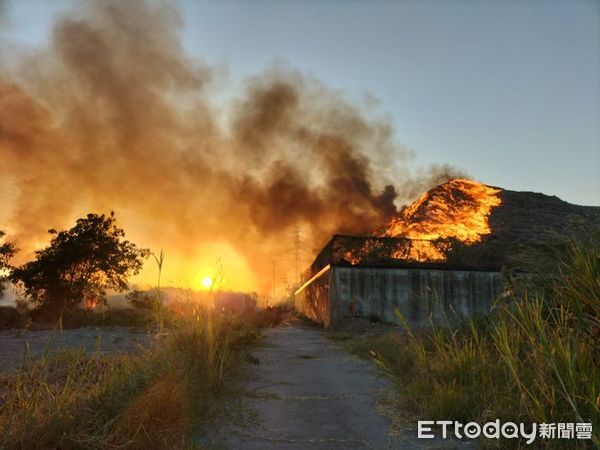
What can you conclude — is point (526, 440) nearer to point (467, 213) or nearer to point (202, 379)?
point (202, 379)

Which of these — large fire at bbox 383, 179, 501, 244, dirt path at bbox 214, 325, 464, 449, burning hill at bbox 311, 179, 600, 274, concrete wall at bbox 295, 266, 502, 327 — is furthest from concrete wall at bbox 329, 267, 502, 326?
dirt path at bbox 214, 325, 464, 449

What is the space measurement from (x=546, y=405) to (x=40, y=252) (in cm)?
2962

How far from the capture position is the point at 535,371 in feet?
11.0

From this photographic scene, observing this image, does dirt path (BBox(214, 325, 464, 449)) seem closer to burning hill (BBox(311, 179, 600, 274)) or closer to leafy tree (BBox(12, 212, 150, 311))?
burning hill (BBox(311, 179, 600, 274))

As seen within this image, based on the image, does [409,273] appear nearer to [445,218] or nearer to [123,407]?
[445,218]

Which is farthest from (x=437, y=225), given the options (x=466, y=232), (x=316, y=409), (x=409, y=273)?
(x=316, y=409)

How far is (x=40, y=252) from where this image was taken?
2667 centimetres

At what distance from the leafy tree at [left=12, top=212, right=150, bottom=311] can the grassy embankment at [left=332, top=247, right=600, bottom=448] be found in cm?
2490

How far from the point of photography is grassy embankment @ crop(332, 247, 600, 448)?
2.99 m

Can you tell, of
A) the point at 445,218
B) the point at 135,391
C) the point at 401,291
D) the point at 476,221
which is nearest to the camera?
the point at 135,391

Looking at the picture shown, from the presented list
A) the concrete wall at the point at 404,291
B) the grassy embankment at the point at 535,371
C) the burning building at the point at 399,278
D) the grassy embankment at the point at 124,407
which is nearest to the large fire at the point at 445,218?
the burning building at the point at 399,278

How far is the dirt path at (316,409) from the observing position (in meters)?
3.70

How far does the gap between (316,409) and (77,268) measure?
26.4 metres

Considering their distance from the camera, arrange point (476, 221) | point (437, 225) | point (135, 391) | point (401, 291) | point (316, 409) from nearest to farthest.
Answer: point (135, 391) < point (316, 409) < point (401, 291) < point (437, 225) < point (476, 221)
